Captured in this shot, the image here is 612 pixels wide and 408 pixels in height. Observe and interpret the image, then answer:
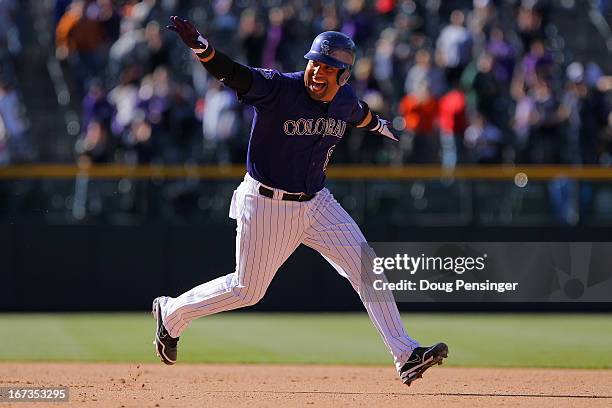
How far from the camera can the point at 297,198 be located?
7.57 m

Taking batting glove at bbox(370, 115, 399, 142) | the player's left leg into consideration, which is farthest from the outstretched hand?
batting glove at bbox(370, 115, 399, 142)

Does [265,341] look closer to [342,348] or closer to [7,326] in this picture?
[342,348]

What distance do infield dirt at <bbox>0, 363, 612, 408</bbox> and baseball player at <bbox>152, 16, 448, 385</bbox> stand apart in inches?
19.8

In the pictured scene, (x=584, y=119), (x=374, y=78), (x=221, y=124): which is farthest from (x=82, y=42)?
(x=584, y=119)

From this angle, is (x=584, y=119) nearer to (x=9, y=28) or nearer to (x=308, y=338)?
(x=308, y=338)

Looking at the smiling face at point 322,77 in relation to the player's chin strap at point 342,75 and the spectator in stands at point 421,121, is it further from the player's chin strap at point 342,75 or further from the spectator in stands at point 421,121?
the spectator in stands at point 421,121

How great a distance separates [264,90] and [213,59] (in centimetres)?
40

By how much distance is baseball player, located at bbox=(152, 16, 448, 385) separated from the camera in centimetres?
742

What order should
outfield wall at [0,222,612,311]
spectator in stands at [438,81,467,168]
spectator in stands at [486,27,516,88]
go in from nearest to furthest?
outfield wall at [0,222,612,311] → spectator in stands at [438,81,467,168] → spectator in stands at [486,27,516,88]

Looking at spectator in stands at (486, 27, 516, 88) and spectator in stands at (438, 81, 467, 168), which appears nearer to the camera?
spectator in stands at (438, 81, 467, 168)

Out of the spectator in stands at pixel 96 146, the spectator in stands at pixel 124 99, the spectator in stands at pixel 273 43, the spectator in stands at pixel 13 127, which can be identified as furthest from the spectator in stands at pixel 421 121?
the spectator in stands at pixel 13 127

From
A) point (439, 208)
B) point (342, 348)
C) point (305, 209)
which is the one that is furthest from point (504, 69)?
point (305, 209)

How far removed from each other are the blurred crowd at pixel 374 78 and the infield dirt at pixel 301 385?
507cm

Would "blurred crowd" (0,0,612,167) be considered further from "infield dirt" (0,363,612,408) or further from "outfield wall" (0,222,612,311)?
"infield dirt" (0,363,612,408)
